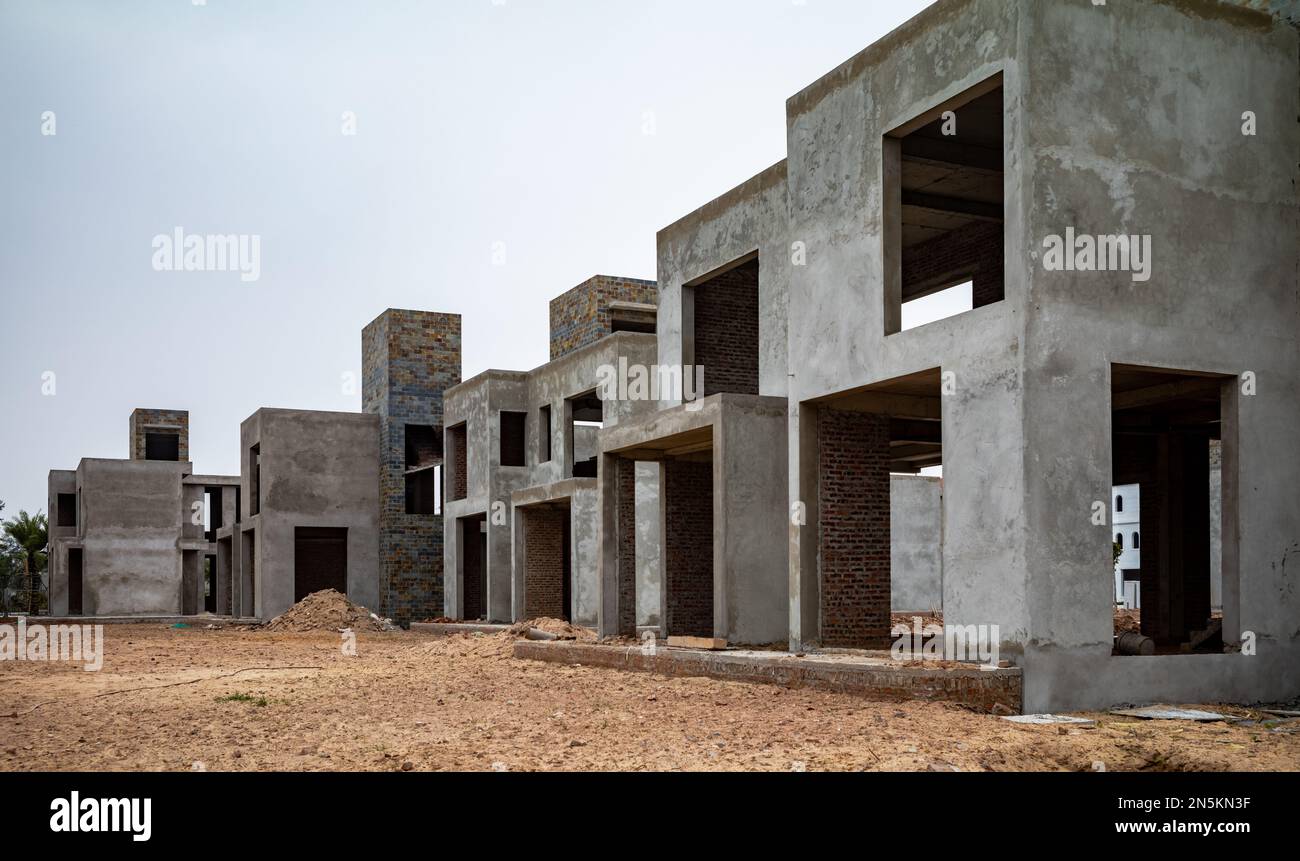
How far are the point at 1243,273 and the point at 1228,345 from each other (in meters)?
0.76

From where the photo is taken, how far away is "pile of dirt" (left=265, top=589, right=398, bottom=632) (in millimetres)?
28453

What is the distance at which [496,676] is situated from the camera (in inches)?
585

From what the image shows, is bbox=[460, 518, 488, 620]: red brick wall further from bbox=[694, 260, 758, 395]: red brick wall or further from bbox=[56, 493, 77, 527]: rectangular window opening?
bbox=[56, 493, 77, 527]: rectangular window opening

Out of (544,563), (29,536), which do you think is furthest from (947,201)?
(29,536)

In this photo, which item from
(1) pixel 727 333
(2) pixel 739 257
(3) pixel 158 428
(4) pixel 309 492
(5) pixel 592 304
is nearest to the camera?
(2) pixel 739 257

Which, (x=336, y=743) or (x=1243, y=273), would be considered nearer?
(x=336, y=743)

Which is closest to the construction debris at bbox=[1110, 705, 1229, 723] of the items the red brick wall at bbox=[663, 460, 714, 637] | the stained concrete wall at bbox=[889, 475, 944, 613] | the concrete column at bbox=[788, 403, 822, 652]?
the concrete column at bbox=[788, 403, 822, 652]

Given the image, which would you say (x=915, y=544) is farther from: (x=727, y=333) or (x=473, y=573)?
(x=727, y=333)

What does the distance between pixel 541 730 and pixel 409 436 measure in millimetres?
25917

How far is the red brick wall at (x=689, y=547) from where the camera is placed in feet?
56.0

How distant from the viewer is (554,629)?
21.1 metres
